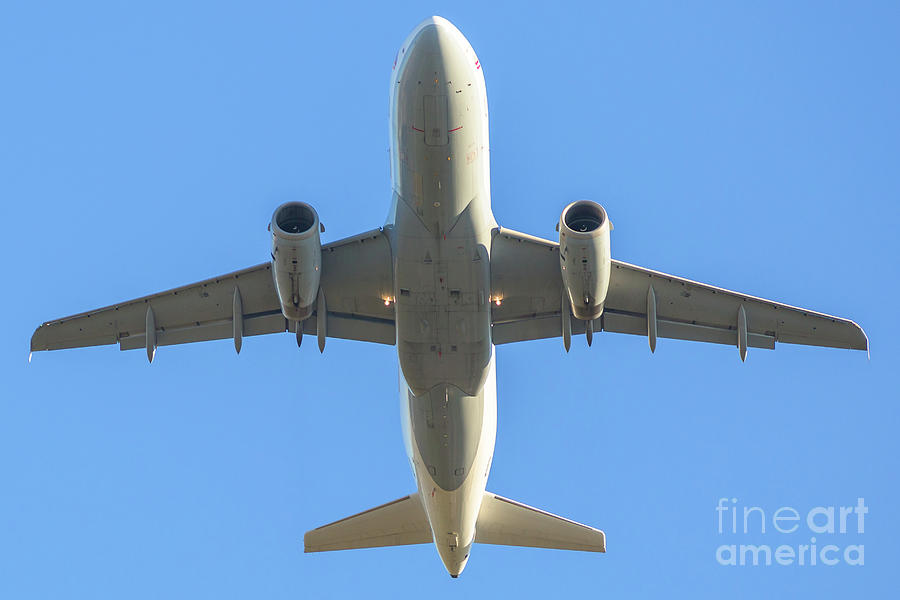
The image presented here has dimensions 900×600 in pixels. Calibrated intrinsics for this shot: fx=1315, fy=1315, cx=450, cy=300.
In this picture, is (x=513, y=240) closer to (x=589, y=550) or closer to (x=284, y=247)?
(x=284, y=247)

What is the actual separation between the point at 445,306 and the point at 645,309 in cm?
497

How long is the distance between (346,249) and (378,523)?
7.24m

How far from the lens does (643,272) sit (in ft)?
94.5

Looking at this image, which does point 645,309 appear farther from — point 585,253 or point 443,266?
point 443,266

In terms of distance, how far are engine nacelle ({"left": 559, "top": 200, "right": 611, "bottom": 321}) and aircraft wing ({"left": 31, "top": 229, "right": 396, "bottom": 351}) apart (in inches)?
164

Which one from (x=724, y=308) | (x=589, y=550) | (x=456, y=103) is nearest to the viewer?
(x=456, y=103)

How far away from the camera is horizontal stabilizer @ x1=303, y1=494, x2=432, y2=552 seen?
1240 inches

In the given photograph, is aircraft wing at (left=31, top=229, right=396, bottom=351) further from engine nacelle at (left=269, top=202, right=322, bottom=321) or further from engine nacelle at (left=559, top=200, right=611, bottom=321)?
engine nacelle at (left=559, top=200, right=611, bottom=321)

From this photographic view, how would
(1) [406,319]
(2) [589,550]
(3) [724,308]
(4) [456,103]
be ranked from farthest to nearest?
1. (2) [589,550]
2. (3) [724,308]
3. (1) [406,319]
4. (4) [456,103]

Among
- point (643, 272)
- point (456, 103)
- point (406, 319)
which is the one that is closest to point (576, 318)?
point (643, 272)

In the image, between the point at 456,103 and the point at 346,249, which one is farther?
the point at 346,249

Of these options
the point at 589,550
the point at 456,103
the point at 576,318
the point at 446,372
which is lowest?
the point at 589,550

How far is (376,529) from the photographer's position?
31.6 meters

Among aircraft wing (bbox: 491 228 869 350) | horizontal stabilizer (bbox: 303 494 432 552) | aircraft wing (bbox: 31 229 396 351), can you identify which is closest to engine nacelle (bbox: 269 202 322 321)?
aircraft wing (bbox: 31 229 396 351)
